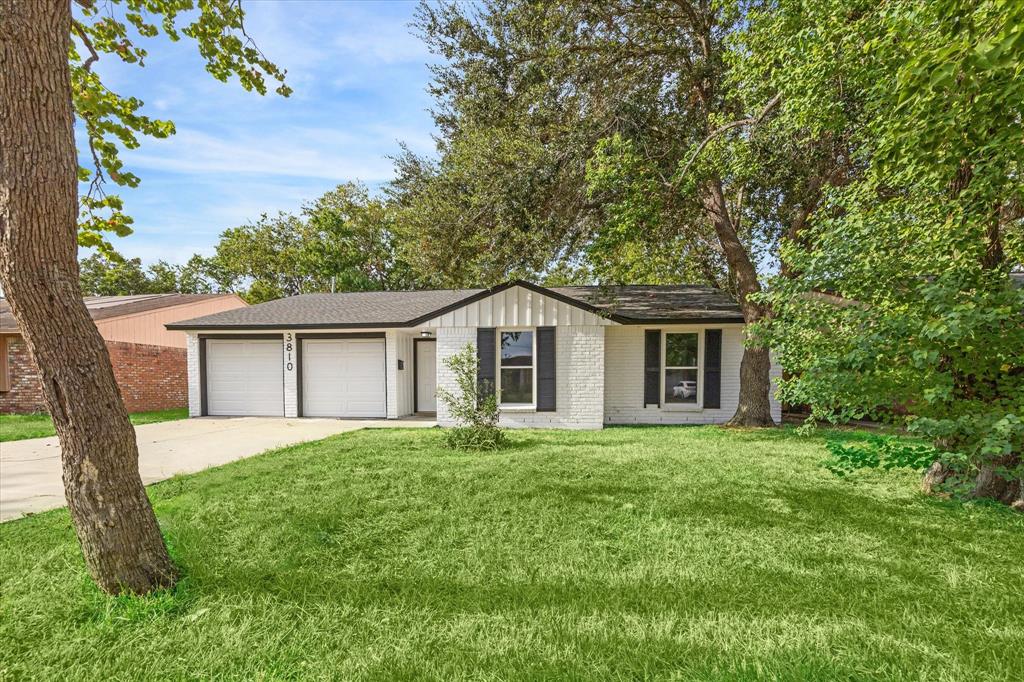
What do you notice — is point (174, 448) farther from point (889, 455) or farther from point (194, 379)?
point (889, 455)

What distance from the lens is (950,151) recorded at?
3.71 metres

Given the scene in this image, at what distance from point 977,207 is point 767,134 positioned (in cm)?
436

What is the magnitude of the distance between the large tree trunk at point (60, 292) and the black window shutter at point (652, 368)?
32.8ft

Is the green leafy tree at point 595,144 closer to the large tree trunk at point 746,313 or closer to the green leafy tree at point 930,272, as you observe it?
the large tree trunk at point 746,313

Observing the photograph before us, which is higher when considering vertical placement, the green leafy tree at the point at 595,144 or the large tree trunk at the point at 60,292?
the green leafy tree at the point at 595,144

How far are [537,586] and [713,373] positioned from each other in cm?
918

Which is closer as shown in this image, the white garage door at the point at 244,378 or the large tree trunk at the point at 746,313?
the large tree trunk at the point at 746,313

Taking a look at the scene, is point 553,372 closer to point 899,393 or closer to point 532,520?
point 532,520

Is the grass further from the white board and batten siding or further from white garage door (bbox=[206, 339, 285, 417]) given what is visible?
the white board and batten siding

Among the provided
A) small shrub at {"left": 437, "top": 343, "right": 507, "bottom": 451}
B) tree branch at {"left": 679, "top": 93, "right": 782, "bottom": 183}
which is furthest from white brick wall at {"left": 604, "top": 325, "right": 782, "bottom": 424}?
small shrub at {"left": 437, "top": 343, "right": 507, "bottom": 451}

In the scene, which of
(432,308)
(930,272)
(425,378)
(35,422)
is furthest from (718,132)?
(35,422)

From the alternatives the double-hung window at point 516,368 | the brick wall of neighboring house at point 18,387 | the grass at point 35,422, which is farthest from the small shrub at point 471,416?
the brick wall of neighboring house at point 18,387

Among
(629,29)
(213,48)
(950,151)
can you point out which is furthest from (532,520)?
(629,29)

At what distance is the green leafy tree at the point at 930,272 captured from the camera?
10.5 feet
